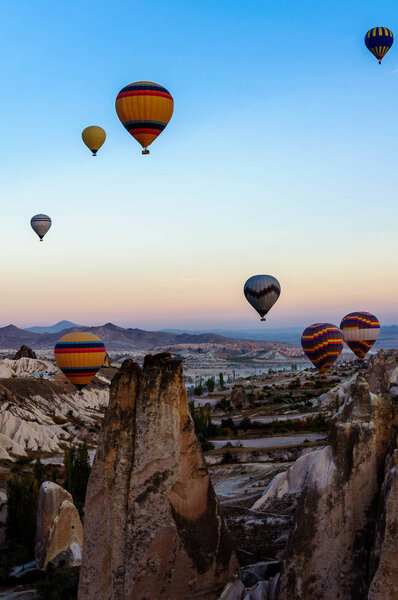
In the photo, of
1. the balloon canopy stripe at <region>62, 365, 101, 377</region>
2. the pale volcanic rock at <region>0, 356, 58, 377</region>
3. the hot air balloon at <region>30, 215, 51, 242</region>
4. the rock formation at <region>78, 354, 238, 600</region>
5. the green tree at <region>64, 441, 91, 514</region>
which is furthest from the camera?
the pale volcanic rock at <region>0, 356, 58, 377</region>

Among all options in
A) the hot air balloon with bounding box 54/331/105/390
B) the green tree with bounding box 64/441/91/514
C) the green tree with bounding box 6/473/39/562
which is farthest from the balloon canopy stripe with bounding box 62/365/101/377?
the green tree with bounding box 6/473/39/562

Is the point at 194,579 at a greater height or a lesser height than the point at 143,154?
lesser

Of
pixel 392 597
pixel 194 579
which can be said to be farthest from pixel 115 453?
pixel 392 597

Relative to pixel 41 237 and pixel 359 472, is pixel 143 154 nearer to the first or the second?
pixel 41 237

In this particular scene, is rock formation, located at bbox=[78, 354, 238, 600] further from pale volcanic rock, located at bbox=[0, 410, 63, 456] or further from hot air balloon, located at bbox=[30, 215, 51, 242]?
hot air balloon, located at bbox=[30, 215, 51, 242]

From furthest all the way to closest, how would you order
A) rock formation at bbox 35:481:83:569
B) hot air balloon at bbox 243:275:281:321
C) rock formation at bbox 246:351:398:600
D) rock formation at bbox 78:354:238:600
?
hot air balloon at bbox 243:275:281:321, rock formation at bbox 35:481:83:569, rock formation at bbox 78:354:238:600, rock formation at bbox 246:351:398:600

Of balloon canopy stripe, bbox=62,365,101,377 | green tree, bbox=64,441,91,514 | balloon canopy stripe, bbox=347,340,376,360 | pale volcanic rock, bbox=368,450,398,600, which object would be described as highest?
balloon canopy stripe, bbox=347,340,376,360

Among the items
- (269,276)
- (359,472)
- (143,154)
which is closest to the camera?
(359,472)

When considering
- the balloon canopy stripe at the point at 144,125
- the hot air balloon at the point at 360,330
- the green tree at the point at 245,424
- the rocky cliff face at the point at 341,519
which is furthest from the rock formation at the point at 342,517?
the green tree at the point at 245,424
